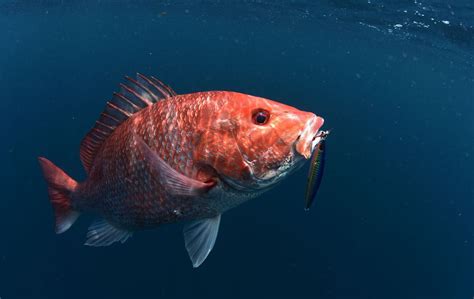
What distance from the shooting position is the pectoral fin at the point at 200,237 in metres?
2.57

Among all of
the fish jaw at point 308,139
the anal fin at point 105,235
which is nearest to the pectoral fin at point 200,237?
the anal fin at point 105,235

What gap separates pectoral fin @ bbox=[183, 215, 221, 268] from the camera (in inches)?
101

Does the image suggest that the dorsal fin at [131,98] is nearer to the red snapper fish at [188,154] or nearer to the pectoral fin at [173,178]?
the red snapper fish at [188,154]

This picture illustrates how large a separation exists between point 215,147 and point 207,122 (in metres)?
0.19

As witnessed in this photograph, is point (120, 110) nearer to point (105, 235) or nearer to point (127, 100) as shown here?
point (127, 100)

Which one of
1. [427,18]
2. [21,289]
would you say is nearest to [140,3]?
[427,18]

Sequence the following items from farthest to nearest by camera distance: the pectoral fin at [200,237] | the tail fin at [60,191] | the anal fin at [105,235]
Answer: the tail fin at [60,191] → the anal fin at [105,235] → the pectoral fin at [200,237]

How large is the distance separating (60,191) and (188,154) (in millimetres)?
1852

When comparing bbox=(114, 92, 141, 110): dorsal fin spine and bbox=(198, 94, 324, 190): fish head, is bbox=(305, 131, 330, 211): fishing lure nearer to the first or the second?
bbox=(198, 94, 324, 190): fish head

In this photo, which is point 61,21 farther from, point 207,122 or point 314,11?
point 207,122

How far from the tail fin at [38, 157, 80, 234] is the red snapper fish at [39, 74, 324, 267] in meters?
0.31

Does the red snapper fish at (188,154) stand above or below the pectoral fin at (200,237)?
above

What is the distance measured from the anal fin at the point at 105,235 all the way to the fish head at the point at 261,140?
152 centimetres

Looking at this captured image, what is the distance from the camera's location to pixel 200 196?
7.78 feet
